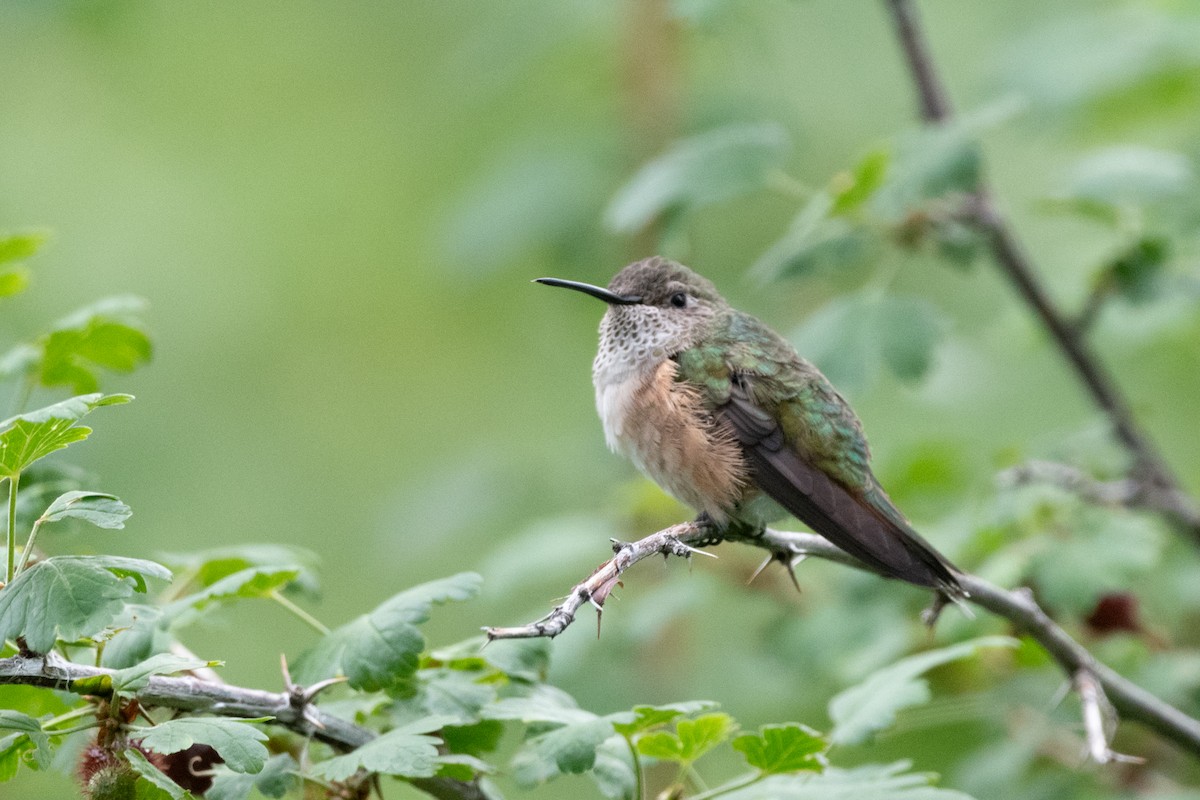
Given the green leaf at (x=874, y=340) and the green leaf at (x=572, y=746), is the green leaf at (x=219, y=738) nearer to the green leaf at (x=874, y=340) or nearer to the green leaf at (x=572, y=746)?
the green leaf at (x=572, y=746)

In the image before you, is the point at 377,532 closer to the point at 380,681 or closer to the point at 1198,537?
the point at 1198,537

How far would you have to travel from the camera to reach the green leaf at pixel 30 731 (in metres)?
1.95

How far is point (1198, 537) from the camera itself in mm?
4328

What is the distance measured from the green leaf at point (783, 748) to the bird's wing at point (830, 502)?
577 mm

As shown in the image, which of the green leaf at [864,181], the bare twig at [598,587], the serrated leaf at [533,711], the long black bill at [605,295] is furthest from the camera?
the green leaf at [864,181]

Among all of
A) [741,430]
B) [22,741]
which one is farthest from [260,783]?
[741,430]

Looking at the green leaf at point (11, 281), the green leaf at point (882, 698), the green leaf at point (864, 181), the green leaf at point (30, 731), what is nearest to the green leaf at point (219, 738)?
the green leaf at point (30, 731)

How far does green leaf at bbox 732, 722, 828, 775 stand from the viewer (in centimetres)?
226

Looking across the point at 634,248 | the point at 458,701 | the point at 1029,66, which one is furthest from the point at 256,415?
the point at 458,701

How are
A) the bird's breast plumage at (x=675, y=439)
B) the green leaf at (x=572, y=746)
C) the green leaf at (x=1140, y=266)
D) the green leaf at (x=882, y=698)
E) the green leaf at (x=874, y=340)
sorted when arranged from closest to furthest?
the green leaf at (x=572, y=746) → the green leaf at (x=882, y=698) → the bird's breast plumage at (x=675, y=439) → the green leaf at (x=874, y=340) → the green leaf at (x=1140, y=266)

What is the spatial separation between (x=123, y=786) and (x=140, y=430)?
651 cm

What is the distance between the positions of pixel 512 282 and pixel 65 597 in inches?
242

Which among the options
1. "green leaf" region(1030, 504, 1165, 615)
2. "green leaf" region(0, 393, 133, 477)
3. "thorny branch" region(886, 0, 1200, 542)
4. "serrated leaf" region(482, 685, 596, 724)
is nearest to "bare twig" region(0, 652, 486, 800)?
"serrated leaf" region(482, 685, 596, 724)

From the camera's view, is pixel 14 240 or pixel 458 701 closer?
pixel 458 701
